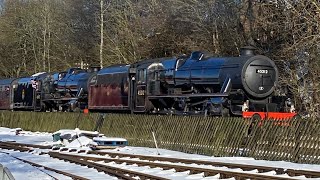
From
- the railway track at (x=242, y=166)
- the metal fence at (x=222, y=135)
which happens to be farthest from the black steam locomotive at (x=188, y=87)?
the railway track at (x=242, y=166)

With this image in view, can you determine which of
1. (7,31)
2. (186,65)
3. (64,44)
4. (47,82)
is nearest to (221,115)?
(186,65)

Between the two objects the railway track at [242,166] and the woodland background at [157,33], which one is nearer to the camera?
the railway track at [242,166]

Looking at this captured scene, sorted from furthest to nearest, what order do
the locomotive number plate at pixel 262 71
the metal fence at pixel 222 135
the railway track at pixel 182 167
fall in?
the locomotive number plate at pixel 262 71 → the metal fence at pixel 222 135 → the railway track at pixel 182 167

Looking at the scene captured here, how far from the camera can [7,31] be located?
61.0 meters

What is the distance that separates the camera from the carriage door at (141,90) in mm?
24109

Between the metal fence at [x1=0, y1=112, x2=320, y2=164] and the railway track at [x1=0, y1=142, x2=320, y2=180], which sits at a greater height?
the metal fence at [x1=0, y1=112, x2=320, y2=164]

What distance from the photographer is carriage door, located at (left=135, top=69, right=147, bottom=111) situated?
949 inches

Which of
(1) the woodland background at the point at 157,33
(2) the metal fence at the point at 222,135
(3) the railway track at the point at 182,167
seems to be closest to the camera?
(3) the railway track at the point at 182,167

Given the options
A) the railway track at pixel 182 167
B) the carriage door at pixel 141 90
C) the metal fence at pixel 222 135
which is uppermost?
the carriage door at pixel 141 90

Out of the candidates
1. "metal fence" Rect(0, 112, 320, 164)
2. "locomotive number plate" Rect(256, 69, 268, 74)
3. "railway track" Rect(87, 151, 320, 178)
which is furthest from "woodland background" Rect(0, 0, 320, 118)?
"railway track" Rect(87, 151, 320, 178)

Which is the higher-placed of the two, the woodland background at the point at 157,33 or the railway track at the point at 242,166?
the woodland background at the point at 157,33

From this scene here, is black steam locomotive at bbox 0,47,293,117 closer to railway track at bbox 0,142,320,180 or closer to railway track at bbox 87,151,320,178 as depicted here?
railway track at bbox 87,151,320,178

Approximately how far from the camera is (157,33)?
1604 inches

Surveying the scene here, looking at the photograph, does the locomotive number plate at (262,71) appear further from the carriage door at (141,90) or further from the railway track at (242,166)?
the railway track at (242,166)
